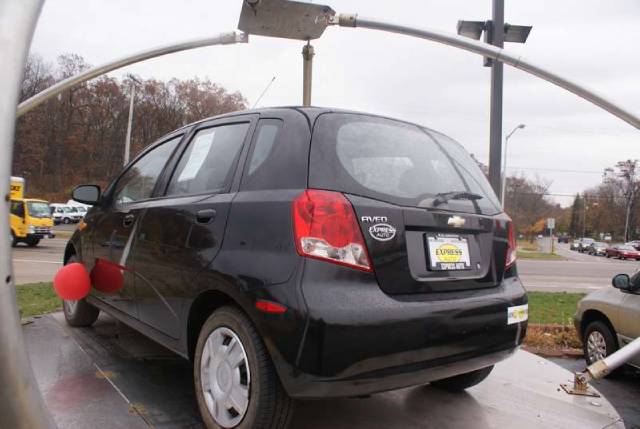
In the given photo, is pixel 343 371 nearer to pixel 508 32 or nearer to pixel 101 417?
pixel 101 417

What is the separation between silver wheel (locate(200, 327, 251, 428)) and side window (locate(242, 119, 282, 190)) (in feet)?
2.39

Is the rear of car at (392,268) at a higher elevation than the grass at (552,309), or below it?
higher

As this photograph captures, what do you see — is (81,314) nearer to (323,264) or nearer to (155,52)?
(323,264)

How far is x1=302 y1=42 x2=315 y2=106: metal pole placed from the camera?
662 centimetres

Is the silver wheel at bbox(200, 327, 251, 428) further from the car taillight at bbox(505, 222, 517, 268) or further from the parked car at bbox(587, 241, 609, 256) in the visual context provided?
the parked car at bbox(587, 241, 609, 256)

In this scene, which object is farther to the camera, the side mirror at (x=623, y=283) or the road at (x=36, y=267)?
the road at (x=36, y=267)

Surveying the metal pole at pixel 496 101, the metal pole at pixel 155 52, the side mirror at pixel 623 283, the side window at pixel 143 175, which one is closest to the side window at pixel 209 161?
the side window at pixel 143 175

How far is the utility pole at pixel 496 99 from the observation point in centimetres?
687

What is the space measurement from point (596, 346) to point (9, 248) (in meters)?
5.36

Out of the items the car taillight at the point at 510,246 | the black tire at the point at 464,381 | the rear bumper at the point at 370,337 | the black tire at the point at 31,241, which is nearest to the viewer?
the rear bumper at the point at 370,337

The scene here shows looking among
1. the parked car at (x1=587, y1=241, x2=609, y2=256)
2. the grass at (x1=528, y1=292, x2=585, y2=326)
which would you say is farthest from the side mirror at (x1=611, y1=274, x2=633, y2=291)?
the parked car at (x1=587, y1=241, x2=609, y2=256)

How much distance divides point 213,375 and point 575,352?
4641 millimetres

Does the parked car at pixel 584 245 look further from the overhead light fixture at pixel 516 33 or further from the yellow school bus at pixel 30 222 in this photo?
the overhead light fixture at pixel 516 33

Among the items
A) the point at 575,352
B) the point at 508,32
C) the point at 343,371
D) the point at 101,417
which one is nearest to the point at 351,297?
the point at 343,371
